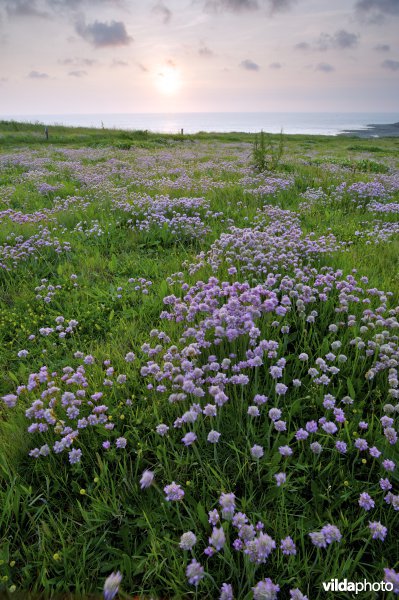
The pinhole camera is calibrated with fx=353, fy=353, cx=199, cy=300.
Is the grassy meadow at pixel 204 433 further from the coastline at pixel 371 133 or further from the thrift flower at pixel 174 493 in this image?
the coastline at pixel 371 133

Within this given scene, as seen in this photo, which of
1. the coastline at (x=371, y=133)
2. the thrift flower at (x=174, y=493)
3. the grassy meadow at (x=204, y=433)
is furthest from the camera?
the coastline at (x=371, y=133)

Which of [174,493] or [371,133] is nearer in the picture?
[174,493]

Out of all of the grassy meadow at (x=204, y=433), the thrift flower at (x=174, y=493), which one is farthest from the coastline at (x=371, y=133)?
the thrift flower at (x=174, y=493)

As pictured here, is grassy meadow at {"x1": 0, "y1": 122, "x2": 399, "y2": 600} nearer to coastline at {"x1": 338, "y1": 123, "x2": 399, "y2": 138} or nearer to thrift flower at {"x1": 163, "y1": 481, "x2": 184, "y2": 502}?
thrift flower at {"x1": 163, "y1": 481, "x2": 184, "y2": 502}

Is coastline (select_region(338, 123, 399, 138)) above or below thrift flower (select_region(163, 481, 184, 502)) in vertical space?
above

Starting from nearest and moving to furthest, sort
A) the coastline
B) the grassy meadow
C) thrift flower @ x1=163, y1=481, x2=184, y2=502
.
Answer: the grassy meadow → thrift flower @ x1=163, y1=481, x2=184, y2=502 → the coastline

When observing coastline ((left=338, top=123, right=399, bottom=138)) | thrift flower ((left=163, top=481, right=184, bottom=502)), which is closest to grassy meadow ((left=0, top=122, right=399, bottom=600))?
thrift flower ((left=163, top=481, right=184, bottom=502))

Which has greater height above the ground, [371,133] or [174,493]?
[371,133]

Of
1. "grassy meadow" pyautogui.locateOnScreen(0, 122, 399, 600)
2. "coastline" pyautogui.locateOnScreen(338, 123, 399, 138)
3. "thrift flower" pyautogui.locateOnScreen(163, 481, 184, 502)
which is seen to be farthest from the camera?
"coastline" pyautogui.locateOnScreen(338, 123, 399, 138)

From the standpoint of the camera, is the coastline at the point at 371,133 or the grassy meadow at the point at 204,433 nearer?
the grassy meadow at the point at 204,433

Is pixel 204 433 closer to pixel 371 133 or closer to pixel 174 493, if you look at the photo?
pixel 174 493

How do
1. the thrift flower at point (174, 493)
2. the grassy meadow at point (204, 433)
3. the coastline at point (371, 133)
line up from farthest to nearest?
the coastline at point (371, 133)
the thrift flower at point (174, 493)
the grassy meadow at point (204, 433)

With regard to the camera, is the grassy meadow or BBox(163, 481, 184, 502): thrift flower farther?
BBox(163, 481, 184, 502): thrift flower

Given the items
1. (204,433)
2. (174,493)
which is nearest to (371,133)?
(204,433)
